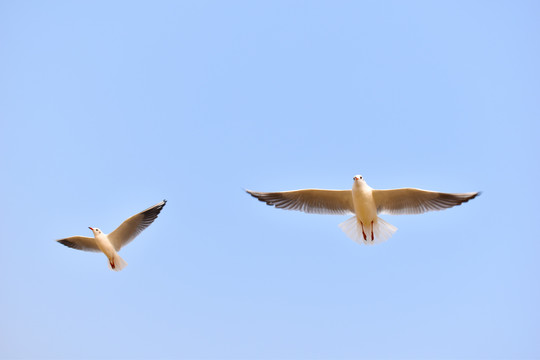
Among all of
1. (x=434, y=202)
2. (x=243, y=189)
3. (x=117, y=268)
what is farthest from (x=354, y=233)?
(x=117, y=268)

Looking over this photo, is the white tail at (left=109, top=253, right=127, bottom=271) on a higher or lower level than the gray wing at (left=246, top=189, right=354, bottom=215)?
lower

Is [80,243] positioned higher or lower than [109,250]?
higher

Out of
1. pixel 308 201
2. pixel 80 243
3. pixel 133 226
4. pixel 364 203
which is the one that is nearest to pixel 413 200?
pixel 364 203

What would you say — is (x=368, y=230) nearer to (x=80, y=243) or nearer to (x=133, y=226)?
(x=133, y=226)

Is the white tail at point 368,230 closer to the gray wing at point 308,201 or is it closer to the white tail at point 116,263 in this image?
the gray wing at point 308,201

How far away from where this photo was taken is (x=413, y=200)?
11.0m

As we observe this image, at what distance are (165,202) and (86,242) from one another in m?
2.31

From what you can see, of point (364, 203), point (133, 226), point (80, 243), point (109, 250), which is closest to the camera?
point (364, 203)

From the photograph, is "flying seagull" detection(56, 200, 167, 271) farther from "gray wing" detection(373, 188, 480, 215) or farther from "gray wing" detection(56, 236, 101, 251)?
"gray wing" detection(373, 188, 480, 215)

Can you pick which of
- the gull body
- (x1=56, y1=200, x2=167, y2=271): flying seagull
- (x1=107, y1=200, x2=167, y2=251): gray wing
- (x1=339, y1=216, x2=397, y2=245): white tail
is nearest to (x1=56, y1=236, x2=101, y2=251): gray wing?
(x1=56, y1=200, x2=167, y2=271): flying seagull

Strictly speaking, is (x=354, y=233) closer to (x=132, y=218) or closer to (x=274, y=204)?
(x=274, y=204)

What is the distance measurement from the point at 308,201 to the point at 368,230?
4.32ft

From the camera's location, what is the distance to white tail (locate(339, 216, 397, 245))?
11.1 metres

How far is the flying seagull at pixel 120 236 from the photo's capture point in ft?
40.7
